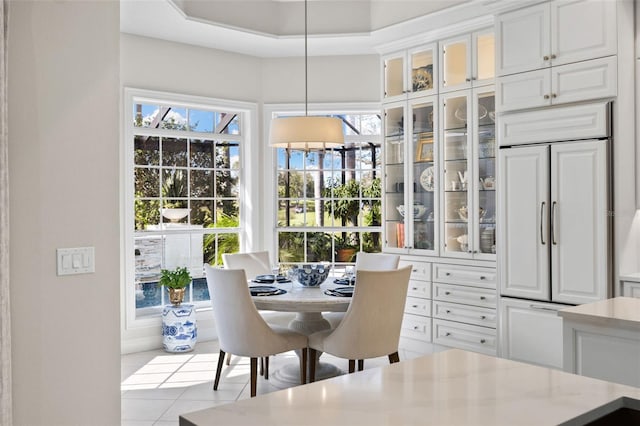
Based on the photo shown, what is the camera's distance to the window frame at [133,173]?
511 centimetres

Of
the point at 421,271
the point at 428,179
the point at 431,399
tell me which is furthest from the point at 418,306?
the point at 431,399

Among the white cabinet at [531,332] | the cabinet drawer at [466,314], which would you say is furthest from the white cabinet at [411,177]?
the white cabinet at [531,332]

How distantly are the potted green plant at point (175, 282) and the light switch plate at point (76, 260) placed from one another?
2797 millimetres

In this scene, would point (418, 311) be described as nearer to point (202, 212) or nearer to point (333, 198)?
point (333, 198)

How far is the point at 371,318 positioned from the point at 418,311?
1619 millimetres

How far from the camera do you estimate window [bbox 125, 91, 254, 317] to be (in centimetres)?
530

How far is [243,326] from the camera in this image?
12.3 feet

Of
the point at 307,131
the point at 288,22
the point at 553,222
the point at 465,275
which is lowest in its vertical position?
the point at 465,275

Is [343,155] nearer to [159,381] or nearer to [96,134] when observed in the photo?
[159,381]

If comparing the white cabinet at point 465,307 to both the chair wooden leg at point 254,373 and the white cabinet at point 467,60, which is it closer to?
the white cabinet at point 467,60

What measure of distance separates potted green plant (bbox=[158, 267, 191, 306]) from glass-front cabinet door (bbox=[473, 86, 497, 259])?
2558 millimetres

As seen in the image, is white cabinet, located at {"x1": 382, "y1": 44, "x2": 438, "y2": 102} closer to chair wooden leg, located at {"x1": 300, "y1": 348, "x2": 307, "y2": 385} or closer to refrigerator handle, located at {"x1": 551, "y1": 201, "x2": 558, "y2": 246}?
refrigerator handle, located at {"x1": 551, "y1": 201, "x2": 558, "y2": 246}

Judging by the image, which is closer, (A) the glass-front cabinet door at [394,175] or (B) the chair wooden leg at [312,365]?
(B) the chair wooden leg at [312,365]

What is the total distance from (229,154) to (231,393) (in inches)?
105
